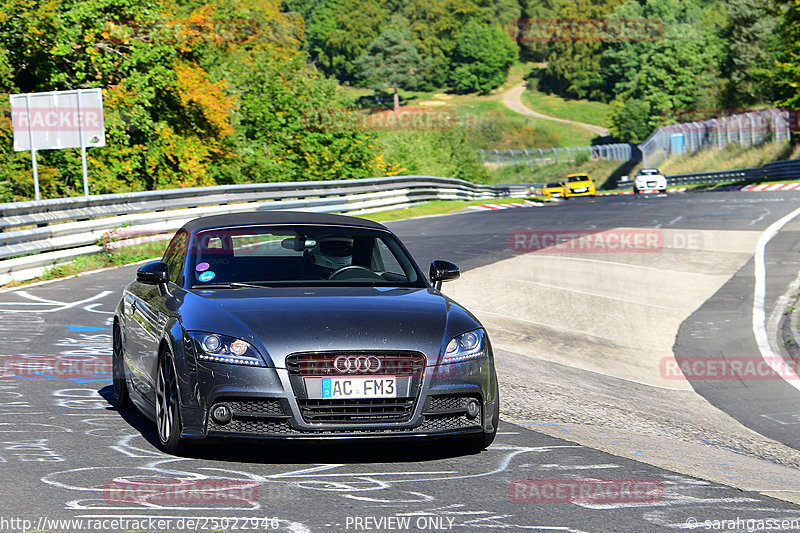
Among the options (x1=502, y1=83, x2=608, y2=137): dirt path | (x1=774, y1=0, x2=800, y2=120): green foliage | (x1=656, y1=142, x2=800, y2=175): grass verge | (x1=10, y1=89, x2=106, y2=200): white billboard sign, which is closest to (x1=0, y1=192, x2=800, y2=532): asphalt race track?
(x1=10, y1=89, x2=106, y2=200): white billboard sign

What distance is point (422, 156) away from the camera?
208 feet

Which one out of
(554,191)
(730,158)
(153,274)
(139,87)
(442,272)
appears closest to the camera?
(153,274)

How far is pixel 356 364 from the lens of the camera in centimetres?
612

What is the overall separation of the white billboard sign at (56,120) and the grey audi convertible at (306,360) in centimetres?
1411

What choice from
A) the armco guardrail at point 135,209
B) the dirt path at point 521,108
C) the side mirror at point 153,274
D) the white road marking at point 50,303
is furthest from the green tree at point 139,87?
the dirt path at point 521,108

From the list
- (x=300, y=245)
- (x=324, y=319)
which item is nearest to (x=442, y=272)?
(x=300, y=245)

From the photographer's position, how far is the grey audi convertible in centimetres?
608

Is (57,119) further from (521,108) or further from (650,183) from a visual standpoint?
(521,108)

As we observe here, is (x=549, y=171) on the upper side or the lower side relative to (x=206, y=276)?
lower

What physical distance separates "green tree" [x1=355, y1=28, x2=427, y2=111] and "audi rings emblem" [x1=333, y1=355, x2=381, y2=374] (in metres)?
168

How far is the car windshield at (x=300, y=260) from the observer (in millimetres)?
7246

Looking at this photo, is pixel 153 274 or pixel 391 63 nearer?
pixel 153 274

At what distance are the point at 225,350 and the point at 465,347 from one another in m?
1.41

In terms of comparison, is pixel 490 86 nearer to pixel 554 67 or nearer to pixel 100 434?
pixel 554 67
